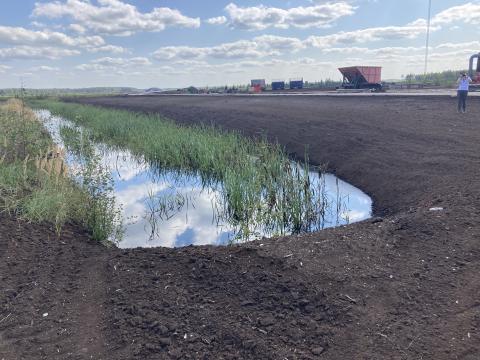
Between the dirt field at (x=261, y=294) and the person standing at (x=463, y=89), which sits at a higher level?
the person standing at (x=463, y=89)

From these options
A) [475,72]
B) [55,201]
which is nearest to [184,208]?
[55,201]

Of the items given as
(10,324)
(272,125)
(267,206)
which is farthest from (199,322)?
(272,125)

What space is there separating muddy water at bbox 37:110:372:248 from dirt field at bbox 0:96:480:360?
5.14 ft

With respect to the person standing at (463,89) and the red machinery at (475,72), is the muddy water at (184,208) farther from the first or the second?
the red machinery at (475,72)

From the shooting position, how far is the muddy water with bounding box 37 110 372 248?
7884mm

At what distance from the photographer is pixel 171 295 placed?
14.6ft

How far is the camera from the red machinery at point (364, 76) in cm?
3491

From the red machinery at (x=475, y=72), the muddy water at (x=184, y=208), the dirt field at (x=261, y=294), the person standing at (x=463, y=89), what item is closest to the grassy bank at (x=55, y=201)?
the dirt field at (x=261, y=294)

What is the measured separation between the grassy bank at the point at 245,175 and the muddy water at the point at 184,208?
0.71 ft

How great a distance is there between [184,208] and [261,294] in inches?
217

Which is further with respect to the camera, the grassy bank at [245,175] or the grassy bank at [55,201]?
the grassy bank at [245,175]

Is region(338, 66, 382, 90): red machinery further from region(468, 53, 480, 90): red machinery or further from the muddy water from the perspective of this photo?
the muddy water

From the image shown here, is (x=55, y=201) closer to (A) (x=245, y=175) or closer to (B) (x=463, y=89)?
(A) (x=245, y=175)

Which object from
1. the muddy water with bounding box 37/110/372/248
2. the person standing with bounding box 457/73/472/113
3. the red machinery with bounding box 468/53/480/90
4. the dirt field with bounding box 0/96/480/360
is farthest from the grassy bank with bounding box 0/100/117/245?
the red machinery with bounding box 468/53/480/90
